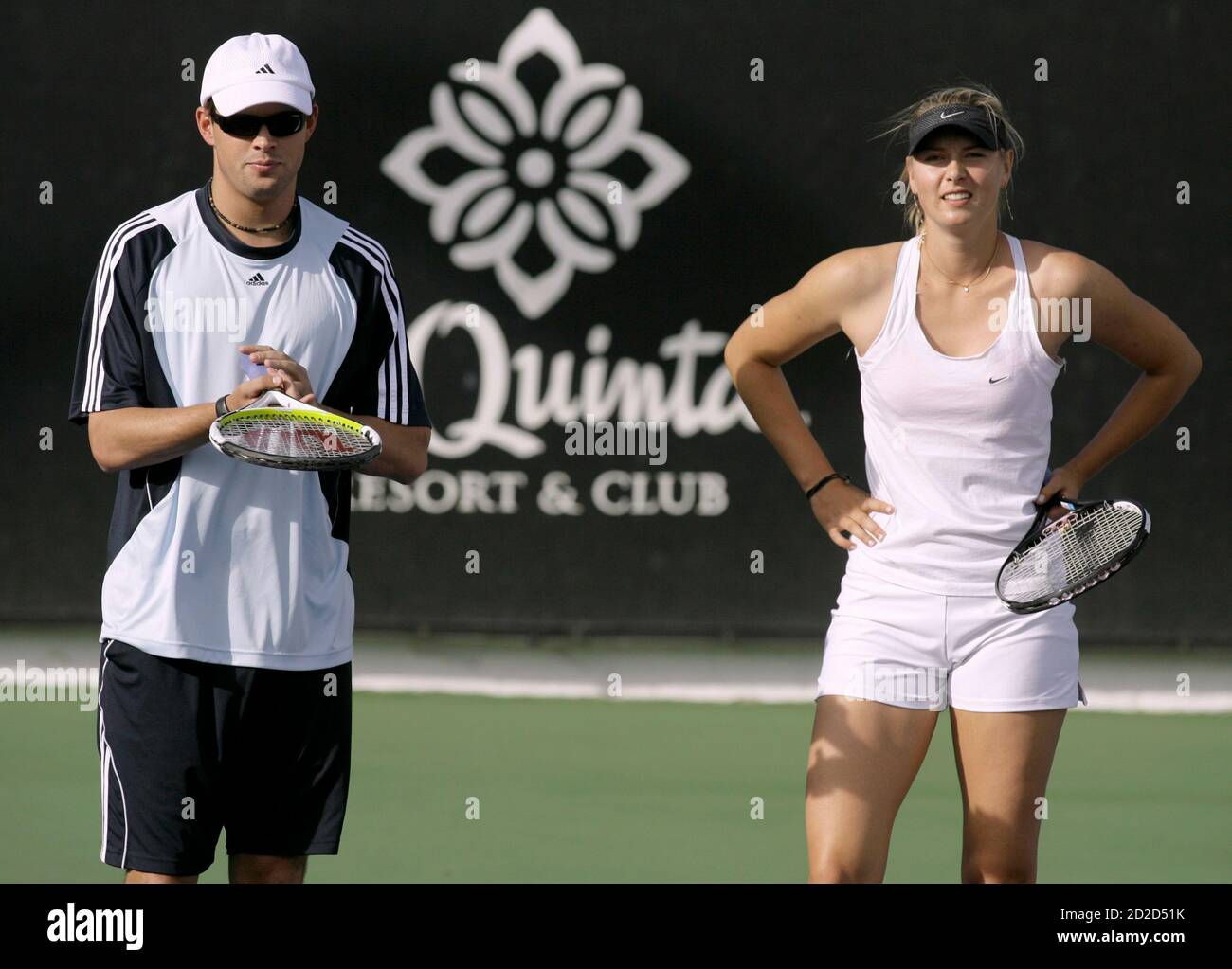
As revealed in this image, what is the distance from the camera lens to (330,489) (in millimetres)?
3143

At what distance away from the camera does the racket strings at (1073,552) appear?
10.5 feet

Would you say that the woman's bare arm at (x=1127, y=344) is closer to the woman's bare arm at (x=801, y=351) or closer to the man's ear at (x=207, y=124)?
the woman's bare arm at (x=801, y=351)

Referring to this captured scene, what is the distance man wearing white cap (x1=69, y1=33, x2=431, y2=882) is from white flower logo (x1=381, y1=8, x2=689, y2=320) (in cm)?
368

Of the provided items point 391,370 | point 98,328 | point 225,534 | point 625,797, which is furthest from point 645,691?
point 98,328

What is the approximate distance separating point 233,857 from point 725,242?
418 cm

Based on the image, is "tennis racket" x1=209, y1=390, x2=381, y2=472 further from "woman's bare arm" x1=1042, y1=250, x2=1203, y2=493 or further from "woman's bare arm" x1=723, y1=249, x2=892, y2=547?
"woman's bare arm" x1=1042, y1=250, x2=1203, y2=493

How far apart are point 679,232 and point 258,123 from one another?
388cm

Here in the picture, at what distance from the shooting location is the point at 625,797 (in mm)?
5461

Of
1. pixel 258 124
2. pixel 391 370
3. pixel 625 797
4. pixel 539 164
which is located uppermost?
pixel 539 164

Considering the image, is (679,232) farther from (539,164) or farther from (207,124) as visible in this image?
(207,124)

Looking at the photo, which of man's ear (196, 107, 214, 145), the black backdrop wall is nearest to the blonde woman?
man's ear (196, 107, 214, 145)

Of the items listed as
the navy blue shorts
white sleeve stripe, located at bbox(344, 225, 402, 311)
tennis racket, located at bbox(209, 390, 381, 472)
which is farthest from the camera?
white sleeve stripe, located at bbox(344, 225, 402, 311)

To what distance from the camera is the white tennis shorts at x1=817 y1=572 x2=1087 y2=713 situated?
3.21 meters

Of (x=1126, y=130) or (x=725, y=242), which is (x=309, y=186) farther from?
(x=1126, y=130)
